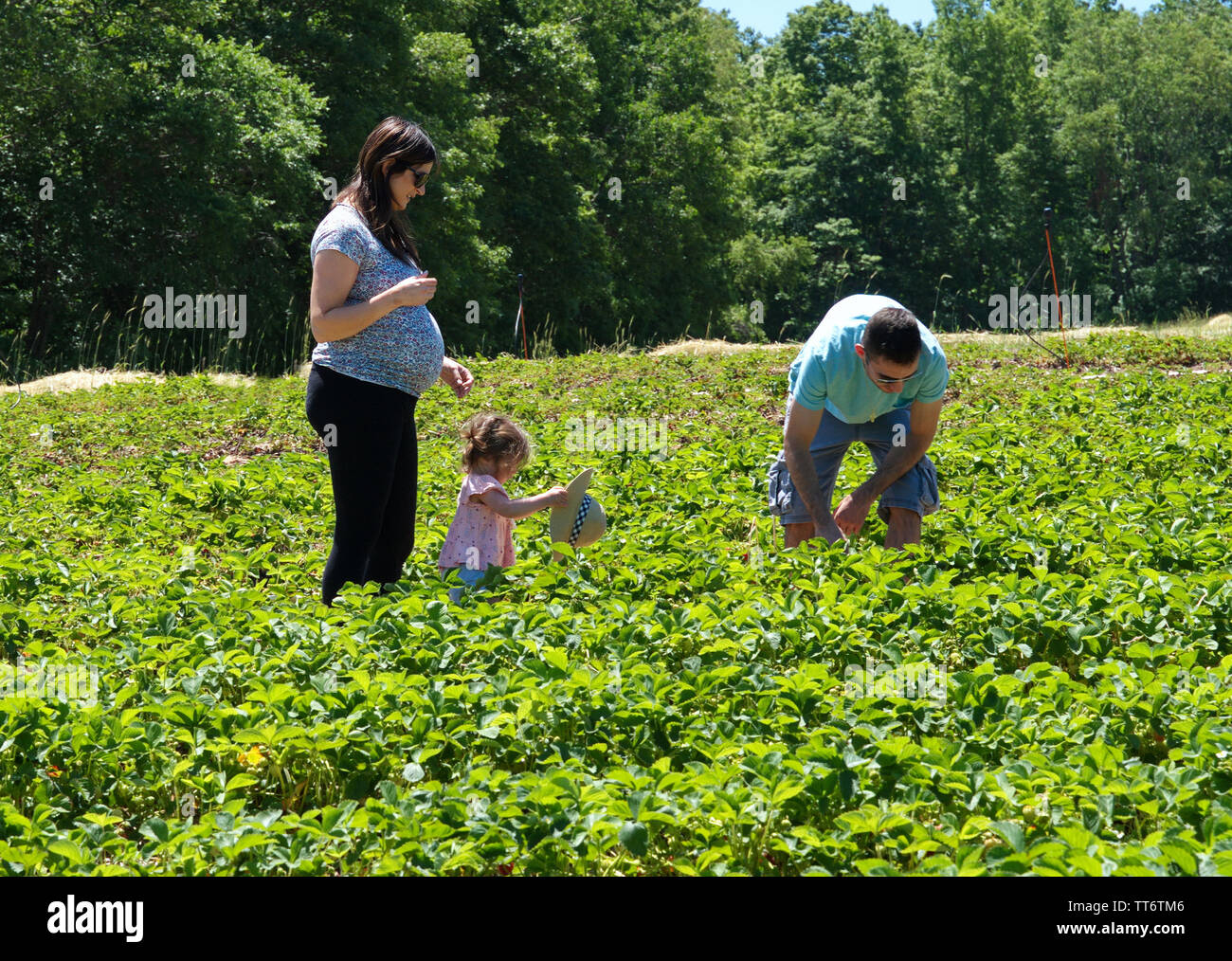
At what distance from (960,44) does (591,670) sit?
5361 centimetres

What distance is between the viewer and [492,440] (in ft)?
18.5

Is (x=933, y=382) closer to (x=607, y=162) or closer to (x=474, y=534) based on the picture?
(x=474, y=534)

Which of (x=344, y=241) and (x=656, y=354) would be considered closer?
(x=344, y=241)

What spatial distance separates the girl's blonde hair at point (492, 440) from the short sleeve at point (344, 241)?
43.7 inches

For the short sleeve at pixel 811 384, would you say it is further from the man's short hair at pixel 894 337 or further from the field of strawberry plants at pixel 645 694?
the field of strawberry plants at pixel 645 694

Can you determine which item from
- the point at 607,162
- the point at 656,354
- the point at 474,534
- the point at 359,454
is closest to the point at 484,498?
the point at 474,534

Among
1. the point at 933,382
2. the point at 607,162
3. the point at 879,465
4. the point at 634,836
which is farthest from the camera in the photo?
the point at 607,162

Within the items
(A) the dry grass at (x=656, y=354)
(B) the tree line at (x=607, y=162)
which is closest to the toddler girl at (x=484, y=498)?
(A) the dry grass at (x=656, y=354)

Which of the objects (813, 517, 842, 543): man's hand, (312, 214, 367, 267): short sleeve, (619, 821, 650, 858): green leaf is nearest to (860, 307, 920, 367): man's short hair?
(813, 517, 842, 543): man's hand

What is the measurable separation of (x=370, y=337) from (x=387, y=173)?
0.66 m

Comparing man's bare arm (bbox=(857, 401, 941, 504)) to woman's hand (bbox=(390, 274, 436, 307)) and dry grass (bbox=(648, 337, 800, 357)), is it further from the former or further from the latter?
dry grass (bbox=(648, 337, 800, 357))

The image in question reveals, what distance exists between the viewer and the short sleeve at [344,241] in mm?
4660

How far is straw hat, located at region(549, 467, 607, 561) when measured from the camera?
5.69 m

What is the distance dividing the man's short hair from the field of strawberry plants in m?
0.91
